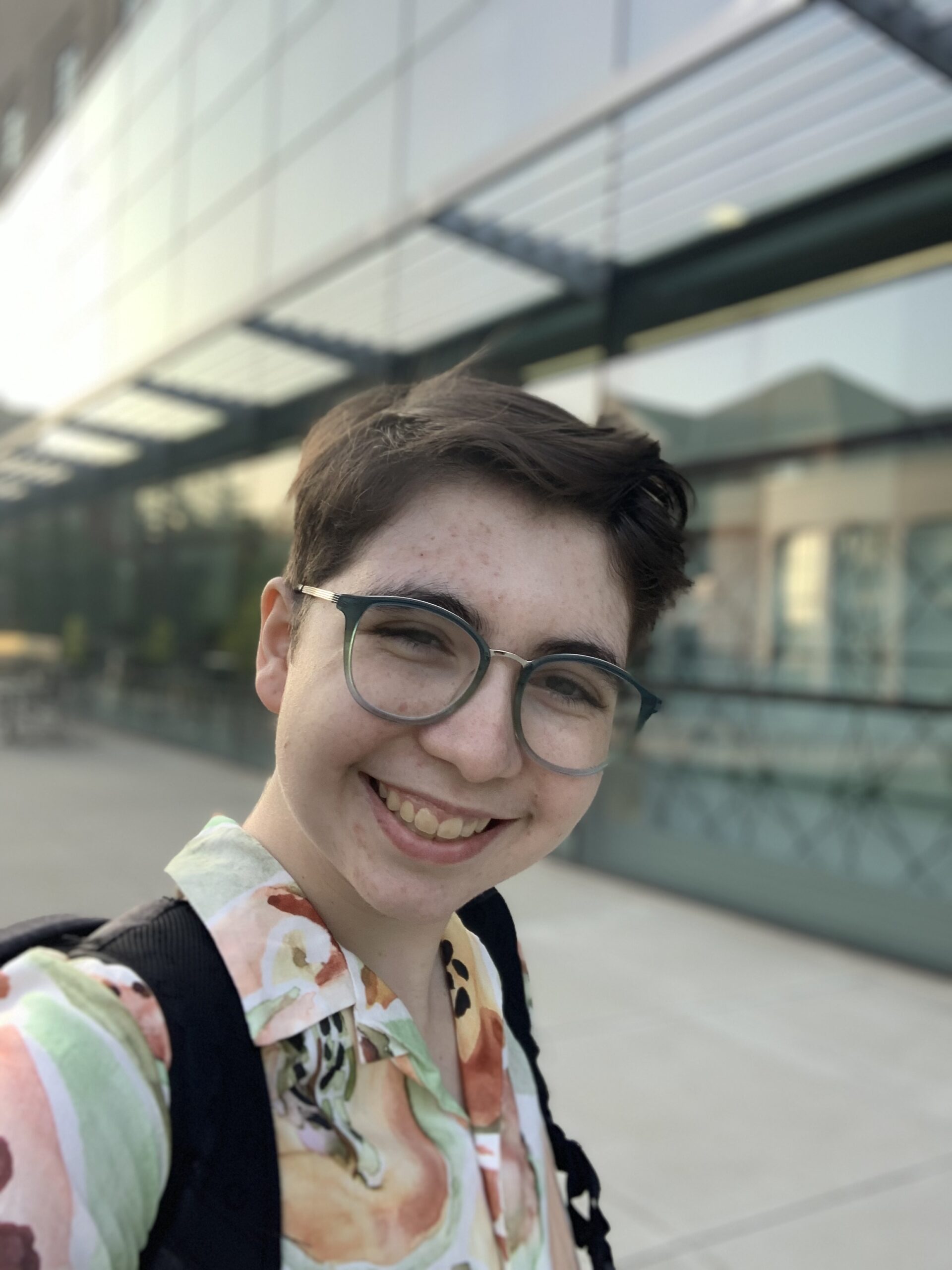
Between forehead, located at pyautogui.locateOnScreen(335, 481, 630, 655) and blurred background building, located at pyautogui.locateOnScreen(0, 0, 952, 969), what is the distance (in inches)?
99.0

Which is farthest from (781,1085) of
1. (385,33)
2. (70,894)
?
(385,33)

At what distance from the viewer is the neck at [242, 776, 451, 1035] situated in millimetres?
823

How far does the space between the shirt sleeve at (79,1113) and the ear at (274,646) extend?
0.28m

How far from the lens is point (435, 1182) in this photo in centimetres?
78

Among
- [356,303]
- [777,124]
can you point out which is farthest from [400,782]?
[356,303]

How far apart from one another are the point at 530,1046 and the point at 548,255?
21.2 ft

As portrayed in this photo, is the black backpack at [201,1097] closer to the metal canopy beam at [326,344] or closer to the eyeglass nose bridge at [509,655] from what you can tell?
the eyeglass nose bridge at [509,655]

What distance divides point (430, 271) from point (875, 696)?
429cm

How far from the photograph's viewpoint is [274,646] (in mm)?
876

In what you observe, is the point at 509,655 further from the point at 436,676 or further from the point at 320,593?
the point at 320,593

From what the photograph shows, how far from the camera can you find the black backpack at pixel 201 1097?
635mm

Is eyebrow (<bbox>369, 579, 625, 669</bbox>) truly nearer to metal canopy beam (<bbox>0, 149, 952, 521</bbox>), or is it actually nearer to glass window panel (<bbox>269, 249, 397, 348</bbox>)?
metal canopy beam (<bbox>0, 149, 952, 521</bbox>)

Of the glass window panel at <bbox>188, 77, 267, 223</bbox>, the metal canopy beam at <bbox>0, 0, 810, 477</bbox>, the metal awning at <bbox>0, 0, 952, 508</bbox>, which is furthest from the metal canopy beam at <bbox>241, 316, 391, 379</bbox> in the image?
the glass window panel at <bbox>188, 77, 267, 223</bbox>

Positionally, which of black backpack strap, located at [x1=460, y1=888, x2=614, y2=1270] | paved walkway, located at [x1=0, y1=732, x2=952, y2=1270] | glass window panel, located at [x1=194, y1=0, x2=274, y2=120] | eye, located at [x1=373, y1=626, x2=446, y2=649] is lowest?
paved walkway, located at [x1=0, y1=732, x2=952, y2=1270]
